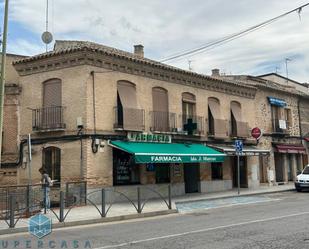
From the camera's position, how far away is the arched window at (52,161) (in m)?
20.5

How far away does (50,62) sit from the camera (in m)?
21.0

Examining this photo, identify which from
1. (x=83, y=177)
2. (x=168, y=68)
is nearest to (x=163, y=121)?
(x=168, y=68)

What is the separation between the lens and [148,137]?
21.9 m

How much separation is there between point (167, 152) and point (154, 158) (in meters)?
1.33

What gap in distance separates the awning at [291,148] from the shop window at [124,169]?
13.6 metres

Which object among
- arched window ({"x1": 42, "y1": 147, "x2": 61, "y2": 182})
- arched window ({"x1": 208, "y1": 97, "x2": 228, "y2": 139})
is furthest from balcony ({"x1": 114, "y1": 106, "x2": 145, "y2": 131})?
arched window ({"x1": 208, "y1": 97, "x2": 228, "y2": 139})

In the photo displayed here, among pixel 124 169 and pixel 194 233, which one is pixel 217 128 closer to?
pixel 124 169

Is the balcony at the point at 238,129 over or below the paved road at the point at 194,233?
over

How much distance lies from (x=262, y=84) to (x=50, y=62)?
52.9ft

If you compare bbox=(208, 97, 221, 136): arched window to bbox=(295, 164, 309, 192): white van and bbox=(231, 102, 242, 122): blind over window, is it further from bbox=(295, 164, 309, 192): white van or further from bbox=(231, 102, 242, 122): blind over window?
bbox=(295, 164, 309, 192): white van

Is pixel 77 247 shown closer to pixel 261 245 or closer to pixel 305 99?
pixel 261 245

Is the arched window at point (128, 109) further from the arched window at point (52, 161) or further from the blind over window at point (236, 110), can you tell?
the blind over window at point (236, 110)

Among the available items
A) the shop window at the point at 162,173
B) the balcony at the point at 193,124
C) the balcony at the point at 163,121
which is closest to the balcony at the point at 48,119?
the balcony at the point at 163,121

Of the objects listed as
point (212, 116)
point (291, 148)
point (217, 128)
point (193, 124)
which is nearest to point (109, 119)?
point (193, 124)
